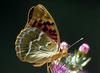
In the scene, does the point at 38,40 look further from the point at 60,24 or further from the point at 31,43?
the point at 60,24

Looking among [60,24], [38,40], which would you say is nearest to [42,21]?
[38,40]

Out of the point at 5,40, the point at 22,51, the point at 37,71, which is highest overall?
the point at 22,51

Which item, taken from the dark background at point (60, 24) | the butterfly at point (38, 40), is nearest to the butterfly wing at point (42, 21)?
the butterfly at point (38, 40)

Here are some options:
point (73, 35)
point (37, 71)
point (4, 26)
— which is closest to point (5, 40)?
point (4, 26)

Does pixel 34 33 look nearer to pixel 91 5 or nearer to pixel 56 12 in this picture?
pixel 56 12

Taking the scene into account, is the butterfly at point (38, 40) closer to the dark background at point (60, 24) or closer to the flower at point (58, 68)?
the flower at point (58, 68)

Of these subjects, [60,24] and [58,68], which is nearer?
[58,68]
